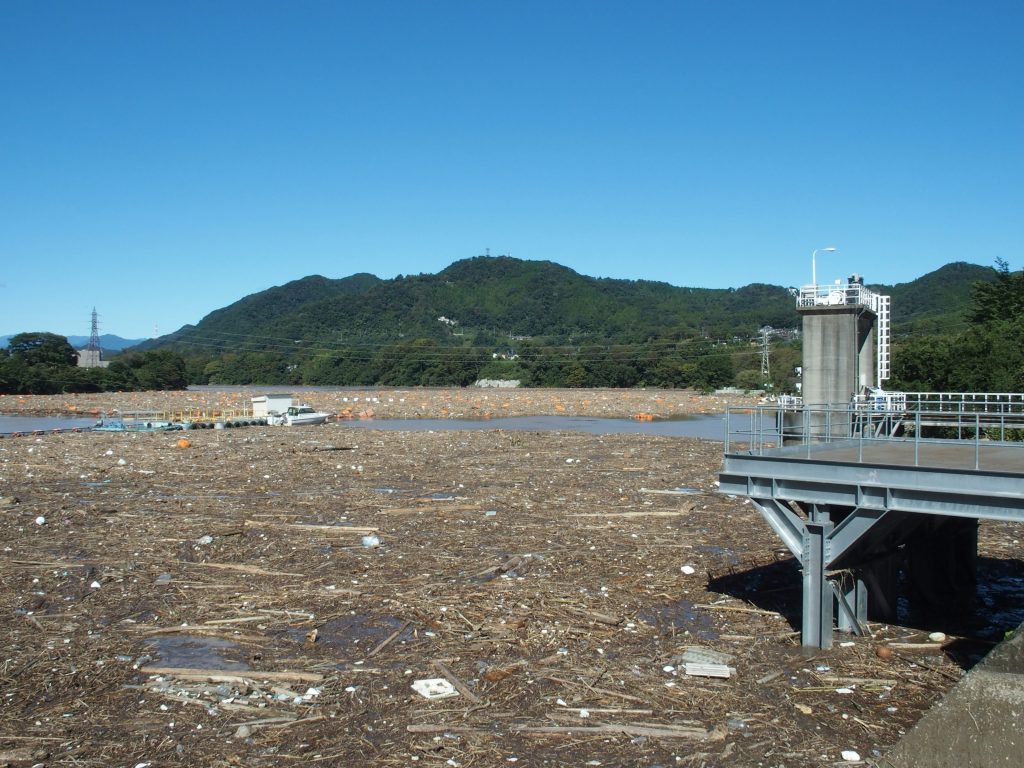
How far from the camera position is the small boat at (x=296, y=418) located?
42938 mm

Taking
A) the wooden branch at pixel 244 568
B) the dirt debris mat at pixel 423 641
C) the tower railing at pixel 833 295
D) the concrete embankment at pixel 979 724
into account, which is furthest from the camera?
the tower railing at pixel 833 295

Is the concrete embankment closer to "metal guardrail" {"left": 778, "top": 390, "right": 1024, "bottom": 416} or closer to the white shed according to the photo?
"metal guardrail" {"left": 778, "top": 390, "right": 1024, "bottom": 416}

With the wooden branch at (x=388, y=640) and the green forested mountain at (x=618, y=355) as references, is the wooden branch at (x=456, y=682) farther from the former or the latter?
the green forested mountain at (x=618, y=355)

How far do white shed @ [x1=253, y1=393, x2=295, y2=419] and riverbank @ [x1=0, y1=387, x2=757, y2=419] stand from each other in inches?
109

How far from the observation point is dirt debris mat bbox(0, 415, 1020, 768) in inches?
270

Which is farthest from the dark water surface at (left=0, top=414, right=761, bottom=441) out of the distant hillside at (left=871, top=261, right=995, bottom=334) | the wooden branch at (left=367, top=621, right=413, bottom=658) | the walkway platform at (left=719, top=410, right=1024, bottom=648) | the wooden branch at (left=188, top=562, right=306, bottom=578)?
the distant hillside at (left=871, top=261, right=995, bottom=334)

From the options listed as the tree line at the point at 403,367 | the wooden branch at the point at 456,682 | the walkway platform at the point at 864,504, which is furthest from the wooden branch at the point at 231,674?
the tree line at the point at 403,367

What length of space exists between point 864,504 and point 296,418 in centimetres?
3821

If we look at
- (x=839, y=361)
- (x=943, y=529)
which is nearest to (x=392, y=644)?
(x=943, y=529)

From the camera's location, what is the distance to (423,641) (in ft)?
30.4

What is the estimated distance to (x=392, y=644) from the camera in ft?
30.1

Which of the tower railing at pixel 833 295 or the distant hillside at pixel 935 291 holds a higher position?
the distant hillside at pixel 935 291

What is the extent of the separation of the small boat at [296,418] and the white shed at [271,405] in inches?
62.4

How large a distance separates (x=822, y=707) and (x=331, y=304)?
641 feet
